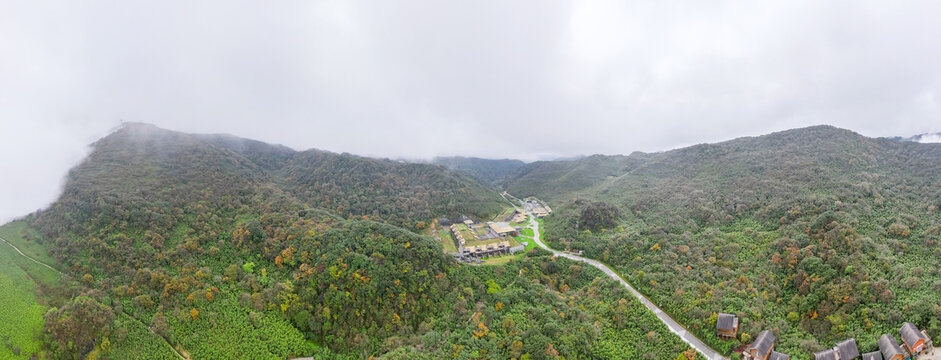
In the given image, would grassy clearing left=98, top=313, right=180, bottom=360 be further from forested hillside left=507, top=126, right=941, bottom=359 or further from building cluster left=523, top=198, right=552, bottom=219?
building cluster left=523, top=198, right=552, bottom=219

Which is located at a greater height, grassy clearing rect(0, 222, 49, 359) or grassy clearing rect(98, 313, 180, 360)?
grassy clearing rect(0, 222, 49, 359)

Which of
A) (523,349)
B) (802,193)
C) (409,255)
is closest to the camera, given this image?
(523,349)

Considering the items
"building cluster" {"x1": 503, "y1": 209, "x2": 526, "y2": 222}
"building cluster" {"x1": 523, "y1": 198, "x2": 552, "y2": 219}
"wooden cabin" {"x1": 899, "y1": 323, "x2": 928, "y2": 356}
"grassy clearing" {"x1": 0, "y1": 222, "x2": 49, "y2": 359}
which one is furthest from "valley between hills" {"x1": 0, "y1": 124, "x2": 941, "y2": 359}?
"building cluster" {"x1": 523, "y1": 198, "x2": 552, "y2": 219}

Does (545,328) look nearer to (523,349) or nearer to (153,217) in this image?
(523,349)

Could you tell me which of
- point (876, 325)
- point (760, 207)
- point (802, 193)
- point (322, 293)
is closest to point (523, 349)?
point (322, 293)

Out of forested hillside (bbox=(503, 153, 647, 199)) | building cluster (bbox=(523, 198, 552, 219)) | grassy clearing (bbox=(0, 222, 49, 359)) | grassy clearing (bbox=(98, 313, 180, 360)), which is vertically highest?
forested hillside (bbox=(503, 153, 647, 199))

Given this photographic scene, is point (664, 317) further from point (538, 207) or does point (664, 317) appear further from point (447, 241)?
point (538, 207)

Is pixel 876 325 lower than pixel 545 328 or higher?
higher
